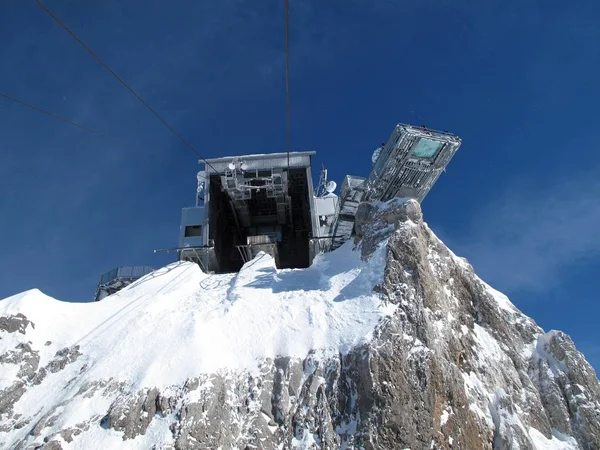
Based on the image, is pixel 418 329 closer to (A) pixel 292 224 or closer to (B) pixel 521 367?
(B) pixel 521 367

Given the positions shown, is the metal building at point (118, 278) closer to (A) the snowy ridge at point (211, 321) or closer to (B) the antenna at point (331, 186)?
(A) the snowy ridge at point (211, 321)

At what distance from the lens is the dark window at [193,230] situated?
44.1 metres

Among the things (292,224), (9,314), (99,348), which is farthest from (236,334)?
(292,224)

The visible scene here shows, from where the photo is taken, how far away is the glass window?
3155 centimetres

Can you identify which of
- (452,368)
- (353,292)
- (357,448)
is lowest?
(357,448)

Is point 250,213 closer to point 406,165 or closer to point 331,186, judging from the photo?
point 331,186

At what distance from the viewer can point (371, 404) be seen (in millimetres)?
19641

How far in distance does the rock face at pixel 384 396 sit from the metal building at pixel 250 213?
15891mm

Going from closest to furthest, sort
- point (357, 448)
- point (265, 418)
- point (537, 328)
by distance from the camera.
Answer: point (357, 448), point (265, 418), point (537, 328)

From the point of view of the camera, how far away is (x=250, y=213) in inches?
1948

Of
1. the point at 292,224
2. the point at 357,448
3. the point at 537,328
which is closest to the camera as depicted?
the point at 357,448

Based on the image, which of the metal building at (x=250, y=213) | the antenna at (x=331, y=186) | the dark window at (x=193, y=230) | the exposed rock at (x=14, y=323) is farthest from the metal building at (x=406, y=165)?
the exposed rock at (x=14, y=323)

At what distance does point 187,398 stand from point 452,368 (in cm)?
1182

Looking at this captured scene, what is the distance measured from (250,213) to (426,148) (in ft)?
74.0
